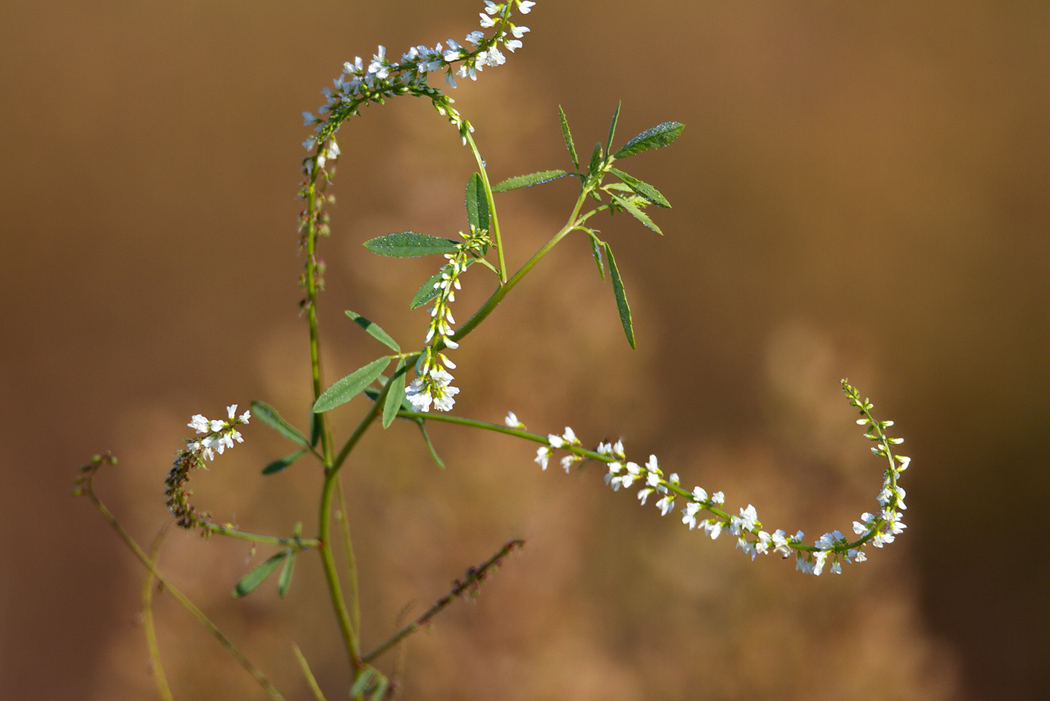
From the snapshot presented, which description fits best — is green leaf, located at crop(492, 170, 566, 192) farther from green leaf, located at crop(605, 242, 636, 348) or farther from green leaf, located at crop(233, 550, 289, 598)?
green leaf, located at crop(233, 550, 289, 598)

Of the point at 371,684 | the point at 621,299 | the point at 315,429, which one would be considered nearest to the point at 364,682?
the point at 371,684

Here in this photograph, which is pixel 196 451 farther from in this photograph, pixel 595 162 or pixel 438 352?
A: pixel 595 162

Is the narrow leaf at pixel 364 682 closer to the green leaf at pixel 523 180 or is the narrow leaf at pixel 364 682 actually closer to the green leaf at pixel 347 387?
the green leaf at pixel 347 387

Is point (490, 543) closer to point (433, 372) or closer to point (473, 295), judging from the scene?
point (473, 295)

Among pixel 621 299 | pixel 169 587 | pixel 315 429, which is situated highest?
Answer: pixel 621 299

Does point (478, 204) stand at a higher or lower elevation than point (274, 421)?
higher

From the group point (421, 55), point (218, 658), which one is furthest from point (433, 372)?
point (218, 658)

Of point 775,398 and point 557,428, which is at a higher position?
point 775,398

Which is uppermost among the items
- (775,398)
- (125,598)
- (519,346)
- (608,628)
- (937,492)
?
(937,492)
